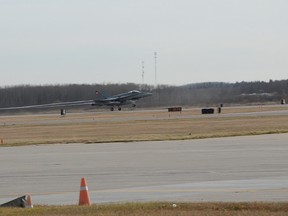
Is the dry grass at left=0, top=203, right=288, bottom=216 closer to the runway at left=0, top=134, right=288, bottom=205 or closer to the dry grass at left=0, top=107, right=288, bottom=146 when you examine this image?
the runway at left=0, top=134, right=288, bottom=205

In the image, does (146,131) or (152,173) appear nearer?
(152,173)

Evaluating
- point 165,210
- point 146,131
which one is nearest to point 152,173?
point 165,210

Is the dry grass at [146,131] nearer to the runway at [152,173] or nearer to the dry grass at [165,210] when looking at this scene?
the runway at [152,173]

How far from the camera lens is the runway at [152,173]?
14.8m

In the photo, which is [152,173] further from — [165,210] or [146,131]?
[146,131]

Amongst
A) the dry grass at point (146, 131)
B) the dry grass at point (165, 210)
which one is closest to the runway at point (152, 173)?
the dry grass at point (165, 210)

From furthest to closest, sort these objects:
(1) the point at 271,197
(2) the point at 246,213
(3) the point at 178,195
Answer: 1. (3) the point at 178,195
2. (1) the point at 271,197
3. (2) the point at 246,213

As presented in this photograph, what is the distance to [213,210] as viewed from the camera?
11352 mm

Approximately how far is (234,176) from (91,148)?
15.2 meters

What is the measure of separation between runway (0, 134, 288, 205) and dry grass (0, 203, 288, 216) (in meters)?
1.57

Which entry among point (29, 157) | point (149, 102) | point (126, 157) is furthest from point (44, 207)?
point (149, 102)

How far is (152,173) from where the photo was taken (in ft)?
64.4

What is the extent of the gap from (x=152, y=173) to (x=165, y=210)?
8089 mm

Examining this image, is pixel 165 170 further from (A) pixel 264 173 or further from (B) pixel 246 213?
(B) pixel 246 213
